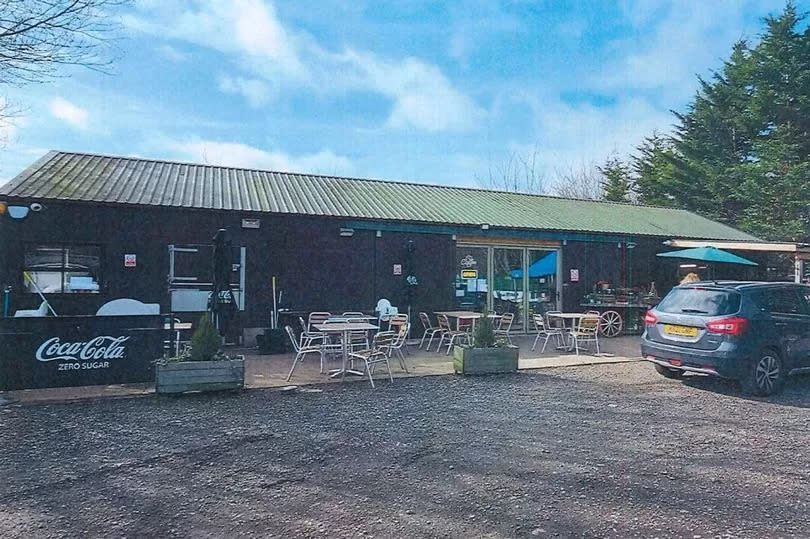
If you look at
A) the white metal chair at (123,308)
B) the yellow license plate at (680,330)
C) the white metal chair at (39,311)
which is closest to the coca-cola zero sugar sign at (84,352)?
the white metal chair at (123,308)

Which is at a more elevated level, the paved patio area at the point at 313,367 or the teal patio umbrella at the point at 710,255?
the teal patio umbrella at the point at 710,255

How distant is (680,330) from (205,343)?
6330 millimetres

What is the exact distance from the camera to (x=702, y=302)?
24.4 ft

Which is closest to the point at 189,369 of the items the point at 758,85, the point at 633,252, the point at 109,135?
the point at 109,135

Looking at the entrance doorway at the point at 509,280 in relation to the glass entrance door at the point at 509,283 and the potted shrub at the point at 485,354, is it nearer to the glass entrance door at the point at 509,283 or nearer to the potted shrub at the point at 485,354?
the glass entrance door at the point at 509,283

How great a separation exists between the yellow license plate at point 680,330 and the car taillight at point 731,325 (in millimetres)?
300

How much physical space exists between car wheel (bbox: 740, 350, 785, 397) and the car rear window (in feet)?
2.41

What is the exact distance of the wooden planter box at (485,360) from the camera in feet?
27.3

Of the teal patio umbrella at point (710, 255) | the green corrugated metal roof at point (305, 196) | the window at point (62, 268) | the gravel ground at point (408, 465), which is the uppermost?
the green corrugated metal roof at point (305, 196)

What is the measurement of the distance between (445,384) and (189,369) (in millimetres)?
3407

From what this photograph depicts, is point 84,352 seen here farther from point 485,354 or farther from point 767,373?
point 767,373

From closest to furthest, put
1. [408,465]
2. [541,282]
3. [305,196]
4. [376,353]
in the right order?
[408,465]
[376,353]
[305,196]
[541,282]

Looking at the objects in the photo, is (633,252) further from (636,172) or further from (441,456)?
(636,172)

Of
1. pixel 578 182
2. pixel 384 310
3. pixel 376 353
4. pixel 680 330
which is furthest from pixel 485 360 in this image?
pixel 578 182
